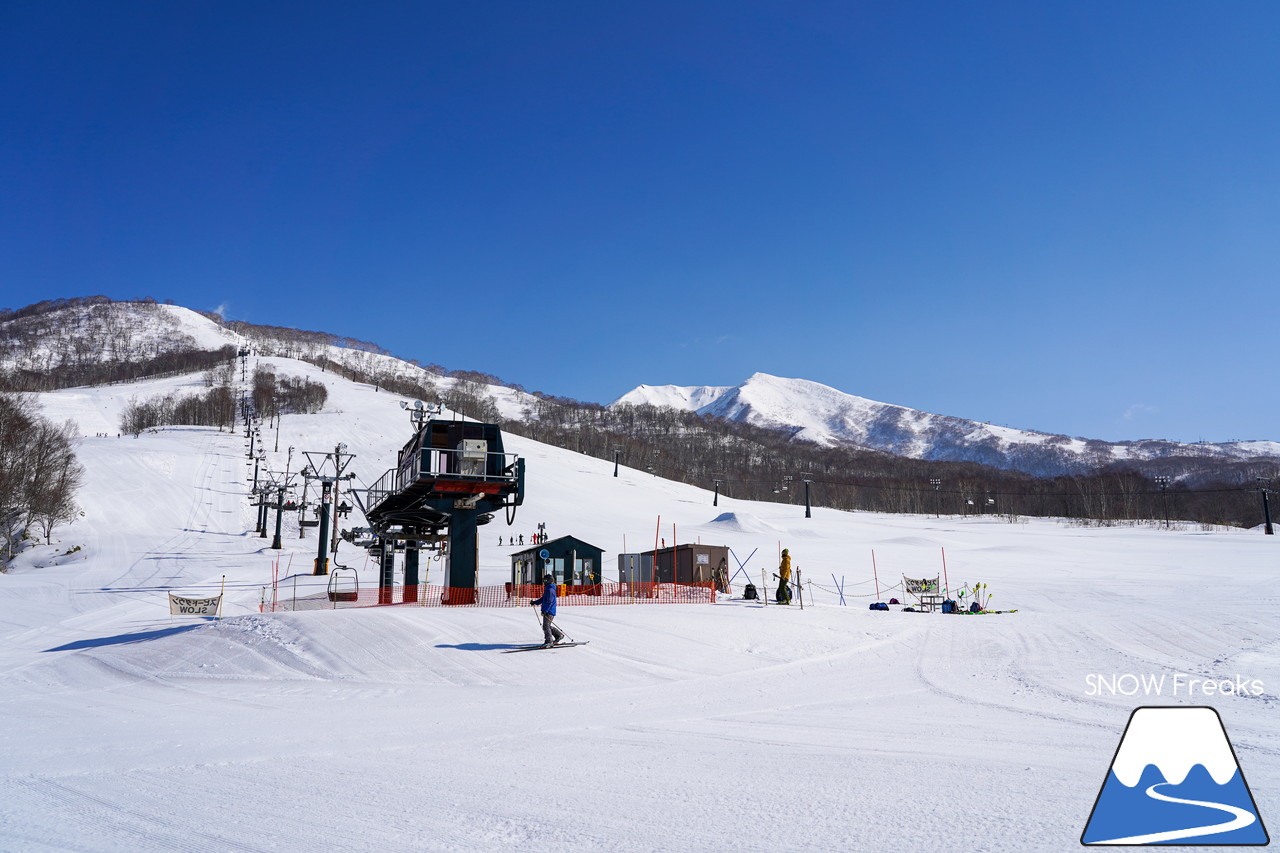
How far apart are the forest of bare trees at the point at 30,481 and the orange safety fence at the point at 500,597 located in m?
31.9

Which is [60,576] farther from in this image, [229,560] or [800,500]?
[800,500]

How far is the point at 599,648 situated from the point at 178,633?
10830 millimetres

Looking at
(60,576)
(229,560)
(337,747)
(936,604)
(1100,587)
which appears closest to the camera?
(337,747)

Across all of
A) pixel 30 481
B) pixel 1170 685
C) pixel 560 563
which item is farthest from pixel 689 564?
pixel 30 481

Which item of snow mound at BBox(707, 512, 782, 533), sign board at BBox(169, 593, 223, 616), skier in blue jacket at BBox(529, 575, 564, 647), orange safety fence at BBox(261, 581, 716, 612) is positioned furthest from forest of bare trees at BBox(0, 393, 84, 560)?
snow mound at BBox(707, 512, 782, 533)

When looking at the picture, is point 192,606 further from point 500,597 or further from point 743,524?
point 743,524

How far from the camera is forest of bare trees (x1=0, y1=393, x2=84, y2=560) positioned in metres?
49.8

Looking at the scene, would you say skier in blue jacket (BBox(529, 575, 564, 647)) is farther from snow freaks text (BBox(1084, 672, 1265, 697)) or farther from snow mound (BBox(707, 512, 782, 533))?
snow mound (BBox(707, 512, 782, 533))

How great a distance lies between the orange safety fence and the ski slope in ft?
7.80

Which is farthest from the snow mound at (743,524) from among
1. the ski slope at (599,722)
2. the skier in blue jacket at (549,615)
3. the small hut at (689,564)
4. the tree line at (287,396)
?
the tree line at (287,396)

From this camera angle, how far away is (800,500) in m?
169

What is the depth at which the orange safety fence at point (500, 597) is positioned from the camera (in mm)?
24188

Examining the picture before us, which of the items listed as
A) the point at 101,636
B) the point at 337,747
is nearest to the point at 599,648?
the point at 337,747

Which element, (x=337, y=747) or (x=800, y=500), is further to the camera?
(x=800, y=500)
